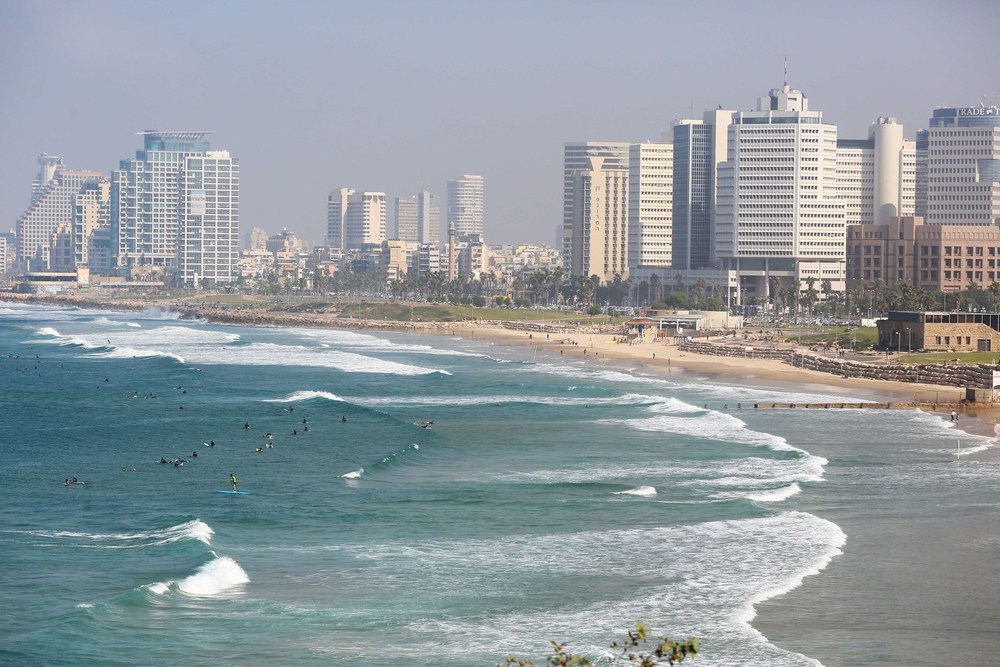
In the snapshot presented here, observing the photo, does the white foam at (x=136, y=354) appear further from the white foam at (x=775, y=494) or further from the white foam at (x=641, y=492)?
the white foam at (x=775, y=494)

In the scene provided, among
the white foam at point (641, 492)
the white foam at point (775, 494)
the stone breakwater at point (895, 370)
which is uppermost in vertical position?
the stone breakwater at point (895, 370)

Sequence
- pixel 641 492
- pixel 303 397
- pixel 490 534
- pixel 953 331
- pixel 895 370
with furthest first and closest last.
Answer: pixel 953 331, pixel 895 370, pixel 303 397, pixel 641 492, pixel 490 534

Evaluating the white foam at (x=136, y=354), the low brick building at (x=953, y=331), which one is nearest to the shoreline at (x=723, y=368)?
the low brick building at (x=953, y=331)

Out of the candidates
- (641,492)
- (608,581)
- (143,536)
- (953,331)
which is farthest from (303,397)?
(608,581)

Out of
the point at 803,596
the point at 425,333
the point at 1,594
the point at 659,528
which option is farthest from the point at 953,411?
the point at 425,333

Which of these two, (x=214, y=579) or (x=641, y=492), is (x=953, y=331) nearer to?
(x=641, y=492)

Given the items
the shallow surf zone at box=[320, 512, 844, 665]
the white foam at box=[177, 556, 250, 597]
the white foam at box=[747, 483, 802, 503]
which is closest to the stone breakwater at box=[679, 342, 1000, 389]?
the white foam at box=[747, 483, 802, 503]

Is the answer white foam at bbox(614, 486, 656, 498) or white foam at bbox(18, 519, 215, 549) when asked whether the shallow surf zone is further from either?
white foam at bbox(18, 519, 215, 549)
